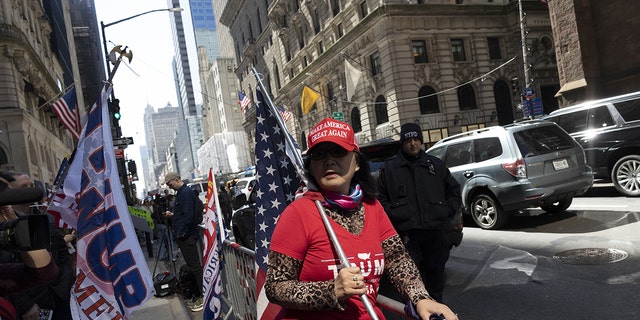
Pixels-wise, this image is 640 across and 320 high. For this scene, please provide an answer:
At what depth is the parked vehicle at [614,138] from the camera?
9445 millimetres

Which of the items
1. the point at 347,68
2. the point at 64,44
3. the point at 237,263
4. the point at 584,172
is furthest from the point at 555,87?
the point at 64,44

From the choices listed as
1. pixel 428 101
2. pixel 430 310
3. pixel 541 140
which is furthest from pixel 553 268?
pixel 428 101

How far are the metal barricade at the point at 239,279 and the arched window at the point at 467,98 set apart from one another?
108ft

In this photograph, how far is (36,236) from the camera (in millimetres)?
1939

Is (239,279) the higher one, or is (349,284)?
(349,284)

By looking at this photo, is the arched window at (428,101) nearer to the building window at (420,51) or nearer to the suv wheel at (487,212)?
the building window at (420,51)

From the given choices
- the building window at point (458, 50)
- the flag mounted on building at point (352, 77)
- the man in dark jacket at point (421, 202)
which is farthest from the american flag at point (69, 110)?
the building window at point (458, 50)

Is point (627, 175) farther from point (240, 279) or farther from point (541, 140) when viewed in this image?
point (240, 279)

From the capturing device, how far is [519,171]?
8.09 meters

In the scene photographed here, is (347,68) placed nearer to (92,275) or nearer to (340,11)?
(340,11)

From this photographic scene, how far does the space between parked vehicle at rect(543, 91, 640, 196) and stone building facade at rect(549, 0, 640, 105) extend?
9.78m

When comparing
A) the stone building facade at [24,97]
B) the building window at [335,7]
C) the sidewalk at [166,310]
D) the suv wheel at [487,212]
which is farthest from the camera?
the building window at [335,7]

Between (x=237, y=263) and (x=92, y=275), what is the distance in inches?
52.8

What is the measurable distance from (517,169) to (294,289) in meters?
7.20
